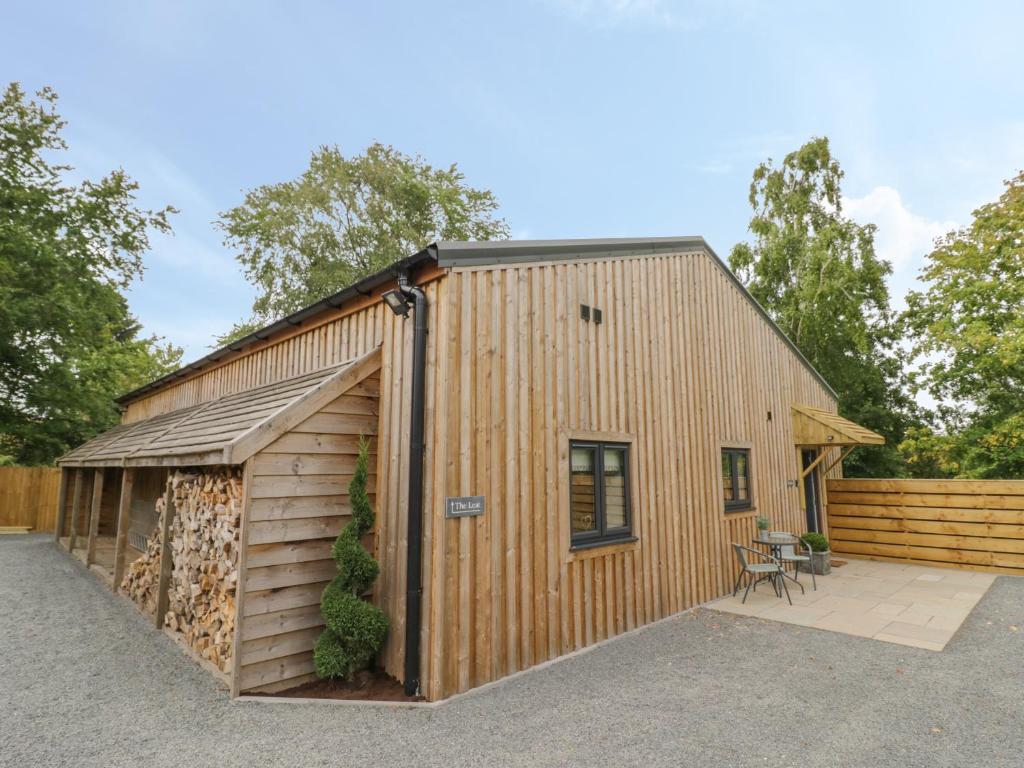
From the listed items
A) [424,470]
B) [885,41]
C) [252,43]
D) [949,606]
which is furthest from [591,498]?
[252,43]

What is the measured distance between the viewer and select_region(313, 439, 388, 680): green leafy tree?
398 centimetres

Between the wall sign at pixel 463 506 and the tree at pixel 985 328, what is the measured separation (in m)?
15.7

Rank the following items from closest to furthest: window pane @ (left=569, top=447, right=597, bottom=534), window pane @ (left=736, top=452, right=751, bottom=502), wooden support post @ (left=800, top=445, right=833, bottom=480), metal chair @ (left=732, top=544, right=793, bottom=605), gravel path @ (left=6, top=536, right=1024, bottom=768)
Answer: gravel path @ (left=6, top=536, right=1024, bottom=768) → window pane @ (left=569, top=447, right=597, bottom=534) → metal chair @ (left=732, top=544, right=793, bottom=605) → window pane @ (left=736, top=452, right=751, bottom=502) → wooden support post @ (left=800, top=445, right=833, bottom=480)

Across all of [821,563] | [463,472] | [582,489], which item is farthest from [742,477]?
[463,472]

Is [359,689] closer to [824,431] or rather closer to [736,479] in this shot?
[736,479]

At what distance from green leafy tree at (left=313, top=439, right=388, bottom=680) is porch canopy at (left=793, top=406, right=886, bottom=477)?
9080 mm

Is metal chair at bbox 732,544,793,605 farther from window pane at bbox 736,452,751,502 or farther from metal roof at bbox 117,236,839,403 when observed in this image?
metal roof at bbox 117,236,839,403

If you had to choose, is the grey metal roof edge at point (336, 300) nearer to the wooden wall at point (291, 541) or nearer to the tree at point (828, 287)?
the wooden wall at point (291, 541)

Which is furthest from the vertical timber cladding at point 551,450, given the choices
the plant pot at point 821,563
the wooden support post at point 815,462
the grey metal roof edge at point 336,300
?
→ the wooden support post at point 815,462

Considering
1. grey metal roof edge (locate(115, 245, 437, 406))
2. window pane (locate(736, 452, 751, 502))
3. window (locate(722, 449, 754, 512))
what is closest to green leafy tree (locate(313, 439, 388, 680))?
grey metal roof edge (locate(115, 245, 437, 406))

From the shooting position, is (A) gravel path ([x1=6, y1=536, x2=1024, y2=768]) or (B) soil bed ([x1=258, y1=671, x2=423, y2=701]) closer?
(A) gravel path ([x1=6, y1=536, x2=1024, y2=768])

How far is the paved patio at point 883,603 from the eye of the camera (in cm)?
565

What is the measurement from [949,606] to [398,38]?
49.3 ft

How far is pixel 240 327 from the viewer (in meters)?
22.8
